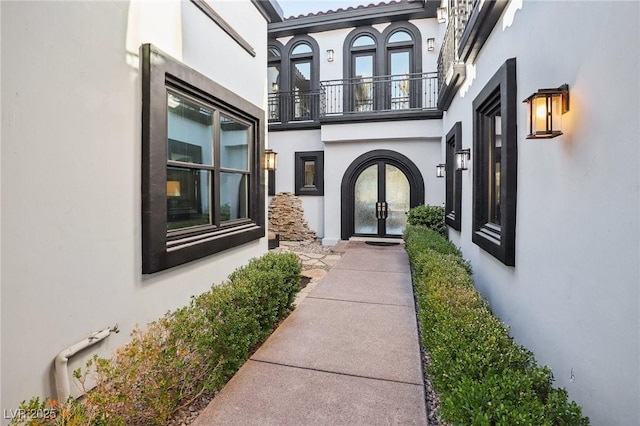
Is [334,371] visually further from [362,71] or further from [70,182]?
[362,71]

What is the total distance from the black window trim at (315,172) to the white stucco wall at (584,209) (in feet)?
27.1

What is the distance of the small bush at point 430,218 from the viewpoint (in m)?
7.99

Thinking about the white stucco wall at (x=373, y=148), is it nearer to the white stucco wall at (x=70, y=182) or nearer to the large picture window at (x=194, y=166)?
the large picture window at (x=194, y=166)

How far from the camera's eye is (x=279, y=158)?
445 inches

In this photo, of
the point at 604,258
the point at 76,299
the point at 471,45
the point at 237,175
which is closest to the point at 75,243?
the point at 76,299

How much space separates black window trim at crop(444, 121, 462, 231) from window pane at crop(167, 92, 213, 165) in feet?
13.8

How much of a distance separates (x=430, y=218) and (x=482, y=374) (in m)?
6.64

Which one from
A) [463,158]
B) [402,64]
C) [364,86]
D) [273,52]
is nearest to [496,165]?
[463,158]

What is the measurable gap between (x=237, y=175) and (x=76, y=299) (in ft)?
8.96

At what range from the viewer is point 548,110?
6.79 feet

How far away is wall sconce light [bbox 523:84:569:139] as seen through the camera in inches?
79.7

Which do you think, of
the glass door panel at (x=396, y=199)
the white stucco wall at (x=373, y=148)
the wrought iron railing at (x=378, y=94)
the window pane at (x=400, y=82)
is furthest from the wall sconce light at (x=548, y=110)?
the window pane at (x=400, y=82)

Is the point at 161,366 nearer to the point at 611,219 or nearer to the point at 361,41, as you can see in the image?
the point at 611,219

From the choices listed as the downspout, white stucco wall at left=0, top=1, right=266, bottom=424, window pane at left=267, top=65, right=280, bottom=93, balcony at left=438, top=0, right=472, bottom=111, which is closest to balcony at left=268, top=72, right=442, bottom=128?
window pane at left=267, top=65, right=280, bottom=93
